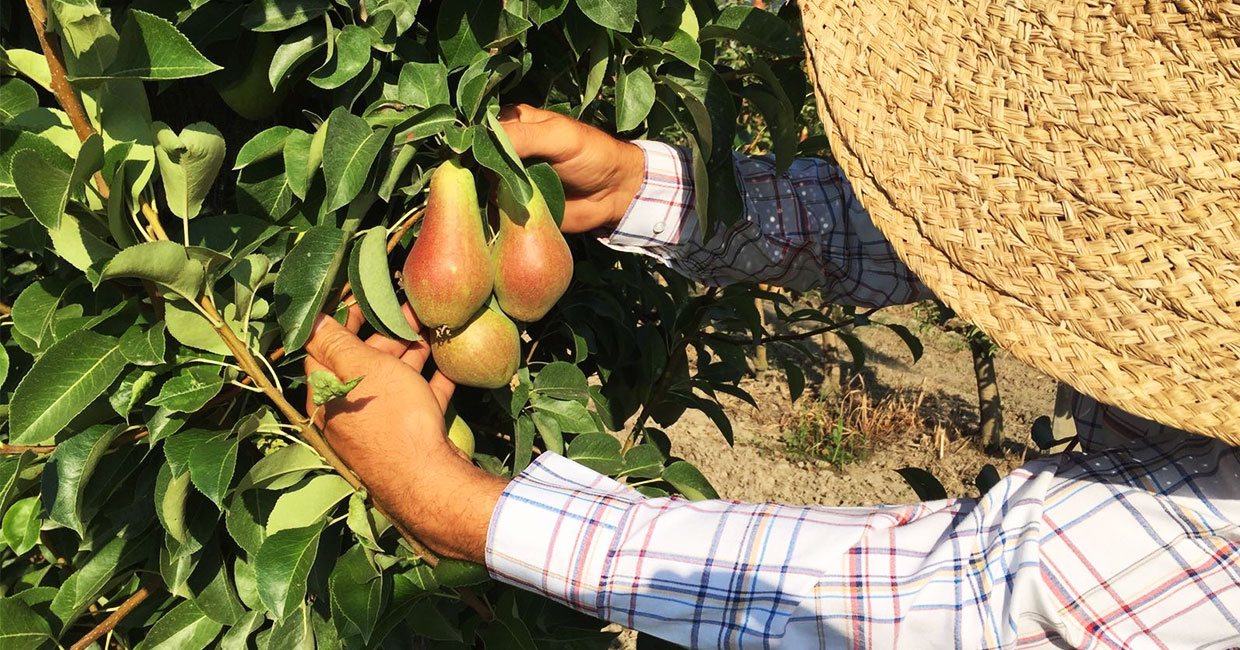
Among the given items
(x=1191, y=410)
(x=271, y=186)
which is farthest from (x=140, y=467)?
(x=1191, y=410)

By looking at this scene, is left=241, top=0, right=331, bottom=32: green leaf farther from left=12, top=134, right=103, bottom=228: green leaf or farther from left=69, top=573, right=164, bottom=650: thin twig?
left=69, top=573, right=164, bottom=650: thin twig

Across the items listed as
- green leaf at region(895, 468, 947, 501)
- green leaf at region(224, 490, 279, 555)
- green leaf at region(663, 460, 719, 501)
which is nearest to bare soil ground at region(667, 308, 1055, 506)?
green leaf at region(895, 468, 947, 501)

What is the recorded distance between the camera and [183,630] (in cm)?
103

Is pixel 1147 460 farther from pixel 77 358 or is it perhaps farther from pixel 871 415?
pixel 871 415

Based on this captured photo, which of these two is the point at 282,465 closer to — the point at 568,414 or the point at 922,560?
the point at 568,414

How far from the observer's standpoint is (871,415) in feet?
14.0

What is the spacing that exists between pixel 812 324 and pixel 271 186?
4.62 metres

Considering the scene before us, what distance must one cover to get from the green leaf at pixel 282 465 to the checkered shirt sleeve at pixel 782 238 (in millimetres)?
514

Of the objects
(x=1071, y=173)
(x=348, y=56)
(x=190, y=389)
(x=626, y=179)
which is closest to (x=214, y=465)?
(x=190, y=389)

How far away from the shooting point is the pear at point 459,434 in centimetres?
102

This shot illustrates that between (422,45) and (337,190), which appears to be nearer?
(337,190)

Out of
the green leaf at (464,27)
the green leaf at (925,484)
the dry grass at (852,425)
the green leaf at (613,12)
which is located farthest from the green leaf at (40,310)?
the dry grass at (852,425)

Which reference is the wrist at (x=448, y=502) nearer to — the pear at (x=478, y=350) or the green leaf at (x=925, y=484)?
the pear at (x=478, y=350)

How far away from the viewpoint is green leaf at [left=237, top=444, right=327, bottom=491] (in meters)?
0.83
